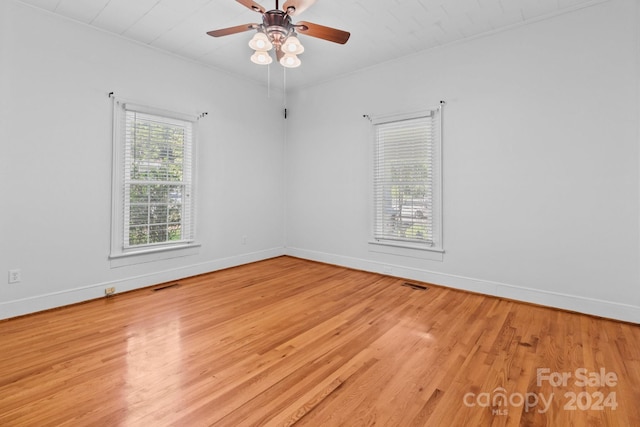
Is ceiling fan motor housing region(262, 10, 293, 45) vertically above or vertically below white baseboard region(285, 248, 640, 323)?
above

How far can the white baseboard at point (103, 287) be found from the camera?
2.98 metres

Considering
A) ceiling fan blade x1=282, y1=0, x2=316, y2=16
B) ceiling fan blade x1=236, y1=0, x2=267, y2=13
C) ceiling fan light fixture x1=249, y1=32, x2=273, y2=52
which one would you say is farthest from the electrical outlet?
ceiling fan blade x1=282, y1=0, x2=316, y2=16

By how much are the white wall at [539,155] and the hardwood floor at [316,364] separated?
0.43m

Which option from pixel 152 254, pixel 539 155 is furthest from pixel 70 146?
pixel 539 155

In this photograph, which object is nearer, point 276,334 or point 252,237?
point 276,334

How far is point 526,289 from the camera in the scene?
338 cm

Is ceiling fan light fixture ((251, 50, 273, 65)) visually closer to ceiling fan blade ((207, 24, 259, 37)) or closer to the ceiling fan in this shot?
the ceiling fan

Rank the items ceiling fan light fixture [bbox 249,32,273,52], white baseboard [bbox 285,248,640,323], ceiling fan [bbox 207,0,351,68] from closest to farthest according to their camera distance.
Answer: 1. ceiling fan [bbox 207,0,351,68]
2. ceiling fan light fixture [bbox 249,32,273,52]
3. white baseboard [bbox 285,248,640,323]

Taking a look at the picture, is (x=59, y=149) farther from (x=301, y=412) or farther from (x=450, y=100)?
(x=450, y=100)

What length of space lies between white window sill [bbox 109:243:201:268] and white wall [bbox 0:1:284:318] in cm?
7

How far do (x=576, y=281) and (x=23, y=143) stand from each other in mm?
5725

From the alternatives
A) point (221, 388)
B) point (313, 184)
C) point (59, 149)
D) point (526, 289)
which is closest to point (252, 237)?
point (313, 184)

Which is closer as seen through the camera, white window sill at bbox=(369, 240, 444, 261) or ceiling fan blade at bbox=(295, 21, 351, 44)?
ceiling fan blade at bbox=(295, 21, 351, 44)

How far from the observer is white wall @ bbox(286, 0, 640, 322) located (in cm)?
Answer: 290
